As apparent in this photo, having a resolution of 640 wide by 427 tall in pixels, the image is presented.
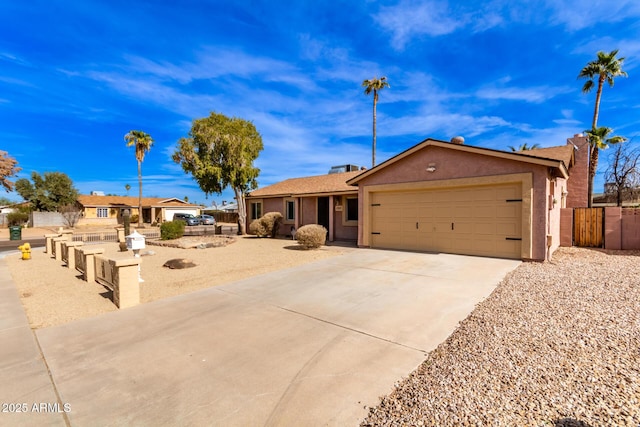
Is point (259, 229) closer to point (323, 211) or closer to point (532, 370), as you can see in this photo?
point (323, 211)

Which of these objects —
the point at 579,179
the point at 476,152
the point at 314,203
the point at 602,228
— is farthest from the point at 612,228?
the point at 314,203

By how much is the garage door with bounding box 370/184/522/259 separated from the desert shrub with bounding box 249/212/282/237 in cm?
693

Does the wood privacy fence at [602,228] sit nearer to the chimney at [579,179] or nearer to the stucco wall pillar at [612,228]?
the stucco wall pillar at [612,228]

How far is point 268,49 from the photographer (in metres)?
13.4

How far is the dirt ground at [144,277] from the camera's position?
5.58m

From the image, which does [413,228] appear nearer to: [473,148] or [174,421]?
[473,148]

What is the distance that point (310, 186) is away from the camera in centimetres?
1877

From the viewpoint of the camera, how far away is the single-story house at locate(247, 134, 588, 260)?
30.1ft

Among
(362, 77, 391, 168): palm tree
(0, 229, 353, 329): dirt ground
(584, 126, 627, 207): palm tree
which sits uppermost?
(362, 77, 391, 168): palm tree

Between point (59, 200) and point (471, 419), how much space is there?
160ft

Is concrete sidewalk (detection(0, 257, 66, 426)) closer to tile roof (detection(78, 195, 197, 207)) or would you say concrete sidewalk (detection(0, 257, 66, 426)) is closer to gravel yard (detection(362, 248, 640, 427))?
gravel yard (detection(362, 248, 640, 427))

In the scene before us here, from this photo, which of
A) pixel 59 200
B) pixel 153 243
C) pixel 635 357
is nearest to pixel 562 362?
pixel 635 357

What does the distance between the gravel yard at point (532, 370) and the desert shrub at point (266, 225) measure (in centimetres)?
1365

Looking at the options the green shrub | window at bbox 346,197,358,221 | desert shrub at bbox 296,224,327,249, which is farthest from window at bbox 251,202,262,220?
the green shrub
